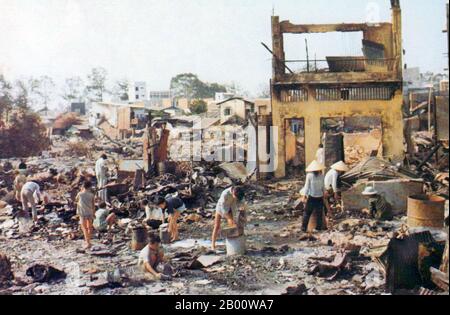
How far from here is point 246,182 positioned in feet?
51.8

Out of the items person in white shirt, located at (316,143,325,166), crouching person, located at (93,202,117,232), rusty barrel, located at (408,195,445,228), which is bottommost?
crouching person, located at (93,202,117,232)

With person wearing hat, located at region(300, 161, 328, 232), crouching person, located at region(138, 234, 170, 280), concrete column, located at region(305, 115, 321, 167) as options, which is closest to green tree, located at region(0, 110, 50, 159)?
concrete column, located at region(305, 115, 321, 167)

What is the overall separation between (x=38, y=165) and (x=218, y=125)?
10333 mm

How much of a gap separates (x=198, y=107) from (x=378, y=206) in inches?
944

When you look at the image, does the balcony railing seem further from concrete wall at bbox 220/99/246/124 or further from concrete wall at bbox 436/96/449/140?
concrete wall at bbox 220/99/246/124

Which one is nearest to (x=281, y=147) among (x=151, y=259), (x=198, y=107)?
(x=151, y=259)

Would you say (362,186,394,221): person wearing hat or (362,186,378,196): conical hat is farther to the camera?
(362,186,378,196): conical hat

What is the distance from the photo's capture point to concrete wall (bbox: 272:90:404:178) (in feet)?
56.2

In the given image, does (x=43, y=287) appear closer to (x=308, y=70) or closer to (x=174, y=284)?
(x=174, y=284)

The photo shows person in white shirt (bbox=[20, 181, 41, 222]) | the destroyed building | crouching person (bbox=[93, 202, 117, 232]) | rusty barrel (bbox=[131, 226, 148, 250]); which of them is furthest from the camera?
the destroyed building

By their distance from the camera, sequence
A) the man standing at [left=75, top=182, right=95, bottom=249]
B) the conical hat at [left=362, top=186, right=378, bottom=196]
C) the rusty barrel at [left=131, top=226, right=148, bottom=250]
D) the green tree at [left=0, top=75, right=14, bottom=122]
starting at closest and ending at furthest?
1. the rusty barrel at [left=131, top=226, right=148, bottom=250]
2. the man standing at [left=75, top=182, right=95, bottom=249]
3. the conical hat at [left=362, top=186, right=378, bottom=196]
4. the green tree at [left=0, top=75, right=14, bottom=122]

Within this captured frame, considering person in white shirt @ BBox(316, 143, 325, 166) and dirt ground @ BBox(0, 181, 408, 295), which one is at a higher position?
person in white shirt @ BBox(316, 143, 325, 166)

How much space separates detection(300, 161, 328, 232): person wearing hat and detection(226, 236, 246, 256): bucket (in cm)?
189

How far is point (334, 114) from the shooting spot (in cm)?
1725
